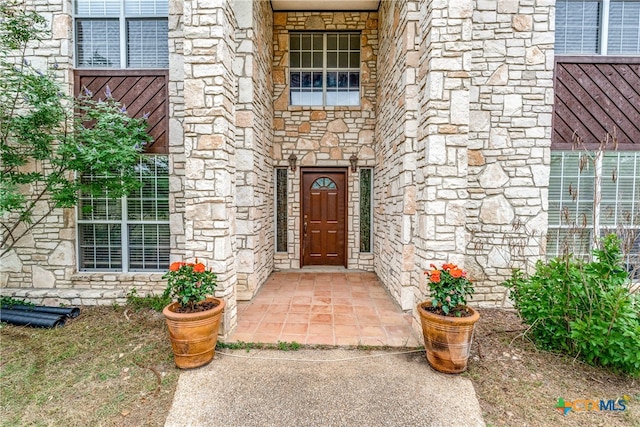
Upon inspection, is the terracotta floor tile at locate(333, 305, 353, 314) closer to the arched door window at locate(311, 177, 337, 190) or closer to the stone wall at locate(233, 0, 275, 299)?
the stone wall at locate(233, 0, 275, 299)

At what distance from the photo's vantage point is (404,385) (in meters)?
2.40

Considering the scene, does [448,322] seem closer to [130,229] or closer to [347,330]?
[347,330]

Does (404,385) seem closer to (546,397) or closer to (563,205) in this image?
(546,397)

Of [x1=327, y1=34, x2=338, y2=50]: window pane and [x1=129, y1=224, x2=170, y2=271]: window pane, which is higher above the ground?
[x1=327, y1=34, x2=338, y2=50]: window pane

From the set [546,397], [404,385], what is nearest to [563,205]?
[546,397]

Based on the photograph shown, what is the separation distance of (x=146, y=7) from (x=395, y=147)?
394 cm

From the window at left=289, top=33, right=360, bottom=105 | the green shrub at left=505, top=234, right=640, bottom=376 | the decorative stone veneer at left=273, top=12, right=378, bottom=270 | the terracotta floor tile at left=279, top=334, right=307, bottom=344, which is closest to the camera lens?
the green shrub at left=505, top=234, right=640, bottom=376

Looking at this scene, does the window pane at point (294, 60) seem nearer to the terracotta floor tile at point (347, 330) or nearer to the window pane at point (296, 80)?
the window pane at point (296, 80)

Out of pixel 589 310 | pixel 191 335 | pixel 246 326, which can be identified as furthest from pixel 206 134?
A: pixel 589 310

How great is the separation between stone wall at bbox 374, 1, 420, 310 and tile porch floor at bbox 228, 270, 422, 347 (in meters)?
0.35

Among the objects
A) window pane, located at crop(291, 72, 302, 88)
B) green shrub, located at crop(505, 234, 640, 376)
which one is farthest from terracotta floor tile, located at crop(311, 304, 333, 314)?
window pane, located at crop(291, 72, 302, 88)

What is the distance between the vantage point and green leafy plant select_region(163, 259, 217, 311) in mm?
2643

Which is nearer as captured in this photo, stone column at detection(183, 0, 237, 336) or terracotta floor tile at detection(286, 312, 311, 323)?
stone column at detection(183, 0, 237, 336)

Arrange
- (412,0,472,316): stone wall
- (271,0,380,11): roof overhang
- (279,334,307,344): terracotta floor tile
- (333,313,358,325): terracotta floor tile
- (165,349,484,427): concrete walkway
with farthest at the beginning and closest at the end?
1. (271,0,380,11): roof overhang
2. (333,313,358,325): terracotta floor tile
3. (279,334,307,344): terracotta floor tile
4. (412,0,472,316): stone wall
5. (165,349,484,427): concrete walkway
